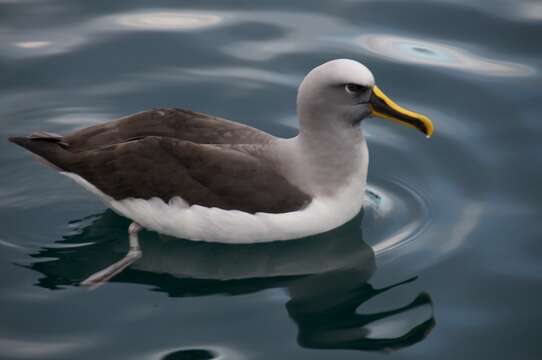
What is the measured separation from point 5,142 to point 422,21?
18.1ft

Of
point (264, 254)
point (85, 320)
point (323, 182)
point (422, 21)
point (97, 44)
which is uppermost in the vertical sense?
point (422, 21)

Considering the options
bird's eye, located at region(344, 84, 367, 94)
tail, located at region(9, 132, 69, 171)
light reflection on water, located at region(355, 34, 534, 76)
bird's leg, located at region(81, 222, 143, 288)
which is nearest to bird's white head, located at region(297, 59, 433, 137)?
bird's eye, located at region(344, 84, 367, 94)

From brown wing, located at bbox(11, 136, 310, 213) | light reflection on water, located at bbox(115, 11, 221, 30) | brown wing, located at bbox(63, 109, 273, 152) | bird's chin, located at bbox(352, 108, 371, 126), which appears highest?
light reflection on water, located at bbox(115, 11, 221, 30)

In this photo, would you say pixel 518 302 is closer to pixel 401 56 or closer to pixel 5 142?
pixel 401 56

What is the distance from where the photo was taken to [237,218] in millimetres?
7684

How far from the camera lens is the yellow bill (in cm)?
788

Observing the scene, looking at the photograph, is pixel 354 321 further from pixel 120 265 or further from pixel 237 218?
pixel 120 265

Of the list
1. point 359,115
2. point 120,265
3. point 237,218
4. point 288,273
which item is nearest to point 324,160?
point 359,115

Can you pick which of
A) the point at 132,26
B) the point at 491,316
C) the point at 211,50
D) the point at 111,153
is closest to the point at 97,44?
the point at 132,26

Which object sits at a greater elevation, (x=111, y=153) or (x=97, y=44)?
(x=97, y=44)

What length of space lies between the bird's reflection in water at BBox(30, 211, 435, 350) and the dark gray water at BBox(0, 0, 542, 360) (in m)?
0.02

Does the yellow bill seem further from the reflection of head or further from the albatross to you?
the reflection of head

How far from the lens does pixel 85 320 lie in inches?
280

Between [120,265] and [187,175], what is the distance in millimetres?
960
